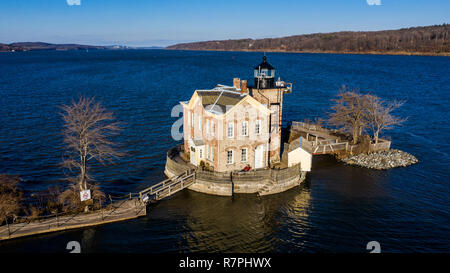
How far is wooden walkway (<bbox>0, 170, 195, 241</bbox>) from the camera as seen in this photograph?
26.0m

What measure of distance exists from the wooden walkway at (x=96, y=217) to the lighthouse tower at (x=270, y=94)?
10.9 meters

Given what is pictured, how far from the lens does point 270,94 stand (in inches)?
1491

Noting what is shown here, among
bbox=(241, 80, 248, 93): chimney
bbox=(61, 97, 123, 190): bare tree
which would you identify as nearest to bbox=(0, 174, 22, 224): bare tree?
bbox=(61, 97, 123, 190): bare tree

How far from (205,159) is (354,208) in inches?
628

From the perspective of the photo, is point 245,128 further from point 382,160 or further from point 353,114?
point 353,114

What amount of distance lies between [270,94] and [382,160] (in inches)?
714

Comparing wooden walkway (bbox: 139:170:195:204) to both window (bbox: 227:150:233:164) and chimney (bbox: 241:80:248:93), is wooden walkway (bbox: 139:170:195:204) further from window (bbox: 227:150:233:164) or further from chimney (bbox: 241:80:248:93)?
chimney (bbox: 241:80:248:93)

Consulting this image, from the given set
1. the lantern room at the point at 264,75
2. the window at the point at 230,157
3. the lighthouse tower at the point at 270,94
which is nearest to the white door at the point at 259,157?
the lighthouse tower at the point at 270,94

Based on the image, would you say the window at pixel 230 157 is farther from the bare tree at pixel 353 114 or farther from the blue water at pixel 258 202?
the bare tree at pixel 353 114

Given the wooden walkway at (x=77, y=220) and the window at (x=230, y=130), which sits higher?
the window at (x=230, y=130)

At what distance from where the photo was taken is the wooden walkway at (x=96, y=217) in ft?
85.3

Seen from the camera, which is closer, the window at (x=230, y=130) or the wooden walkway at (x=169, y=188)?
the wooden walkway at (x=169, y=188)

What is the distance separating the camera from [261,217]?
30656mm
